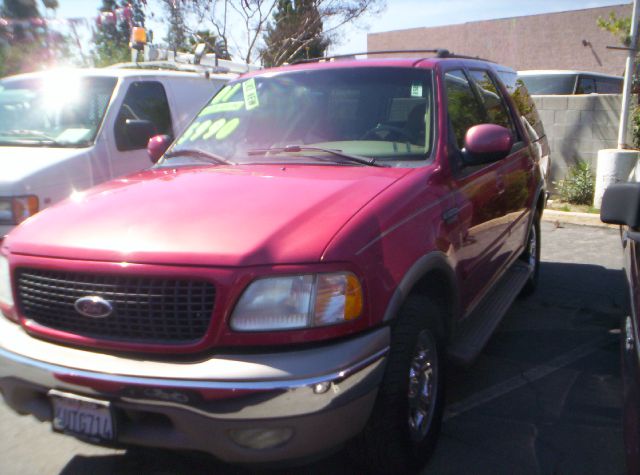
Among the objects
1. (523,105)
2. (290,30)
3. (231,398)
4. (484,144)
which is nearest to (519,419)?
(484,144)

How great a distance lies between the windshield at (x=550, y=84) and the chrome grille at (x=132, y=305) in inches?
444

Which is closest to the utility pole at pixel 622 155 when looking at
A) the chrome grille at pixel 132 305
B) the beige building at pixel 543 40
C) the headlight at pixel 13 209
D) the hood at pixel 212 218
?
the hood at pixel 212 218

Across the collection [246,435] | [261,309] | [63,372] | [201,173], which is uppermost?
[201,173]

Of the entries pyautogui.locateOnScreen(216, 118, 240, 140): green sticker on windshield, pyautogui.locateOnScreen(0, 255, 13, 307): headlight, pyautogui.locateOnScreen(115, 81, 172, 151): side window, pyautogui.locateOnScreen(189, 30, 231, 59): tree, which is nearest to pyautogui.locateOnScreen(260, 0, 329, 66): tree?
pyautogui.locateOnScreen(189, 30, 231, 59): tree

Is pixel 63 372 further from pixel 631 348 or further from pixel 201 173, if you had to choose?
pixel 631 348

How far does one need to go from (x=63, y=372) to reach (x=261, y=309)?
780 mm

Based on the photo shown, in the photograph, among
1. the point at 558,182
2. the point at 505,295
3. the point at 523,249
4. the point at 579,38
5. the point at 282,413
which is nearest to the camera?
the point at 282,413

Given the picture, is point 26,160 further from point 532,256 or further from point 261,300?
point 532,256

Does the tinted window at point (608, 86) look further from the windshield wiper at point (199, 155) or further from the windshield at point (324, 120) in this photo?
the windshield wiper at point (199, 155)

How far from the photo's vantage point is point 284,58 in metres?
20.2

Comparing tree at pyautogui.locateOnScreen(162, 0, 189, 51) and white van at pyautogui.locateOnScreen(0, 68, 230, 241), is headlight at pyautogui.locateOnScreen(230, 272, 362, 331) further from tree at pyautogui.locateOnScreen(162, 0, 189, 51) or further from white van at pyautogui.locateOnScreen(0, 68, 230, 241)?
tree at pyautogui.locateOnScreen(162, 0, 189, 51)

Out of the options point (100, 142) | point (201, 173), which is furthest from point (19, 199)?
point (201, 173)

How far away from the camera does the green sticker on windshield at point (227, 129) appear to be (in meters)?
3.81

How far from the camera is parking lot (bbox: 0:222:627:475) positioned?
3.02 meters
